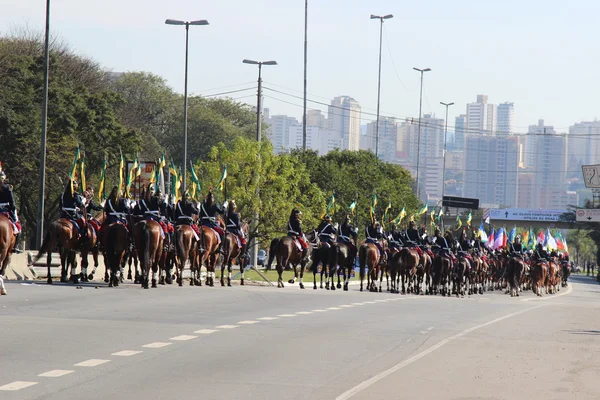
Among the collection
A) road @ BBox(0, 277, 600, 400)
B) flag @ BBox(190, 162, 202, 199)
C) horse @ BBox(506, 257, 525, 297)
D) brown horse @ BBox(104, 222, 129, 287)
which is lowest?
horse @ BBox(506, 257, 525, 297)

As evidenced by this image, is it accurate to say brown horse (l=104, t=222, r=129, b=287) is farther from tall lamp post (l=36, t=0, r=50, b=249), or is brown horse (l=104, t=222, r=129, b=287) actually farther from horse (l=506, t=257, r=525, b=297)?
horse (l=506, t=257, r=525, b=297)

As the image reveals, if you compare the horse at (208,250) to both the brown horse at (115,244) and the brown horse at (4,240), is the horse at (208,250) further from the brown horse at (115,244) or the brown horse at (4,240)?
the brown horse at (4,240)

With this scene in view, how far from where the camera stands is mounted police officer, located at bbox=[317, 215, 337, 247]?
39.1m

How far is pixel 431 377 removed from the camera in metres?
13.6

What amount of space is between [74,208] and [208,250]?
201 inches

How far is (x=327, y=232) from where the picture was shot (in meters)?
39.5

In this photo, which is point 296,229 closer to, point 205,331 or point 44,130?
point 44,130

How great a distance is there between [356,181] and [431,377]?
7726cm

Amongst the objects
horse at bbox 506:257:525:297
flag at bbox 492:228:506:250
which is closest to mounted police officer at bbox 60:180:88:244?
horse at bbox 506:257:525:297

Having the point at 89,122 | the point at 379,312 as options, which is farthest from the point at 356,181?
the point at 379,312

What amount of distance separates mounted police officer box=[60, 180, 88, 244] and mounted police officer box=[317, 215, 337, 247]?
11328 millimetres

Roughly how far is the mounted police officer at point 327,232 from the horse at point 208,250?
15.7 feet

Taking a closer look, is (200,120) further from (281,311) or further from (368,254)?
(281,311)

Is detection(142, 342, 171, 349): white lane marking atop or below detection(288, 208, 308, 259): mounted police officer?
below
